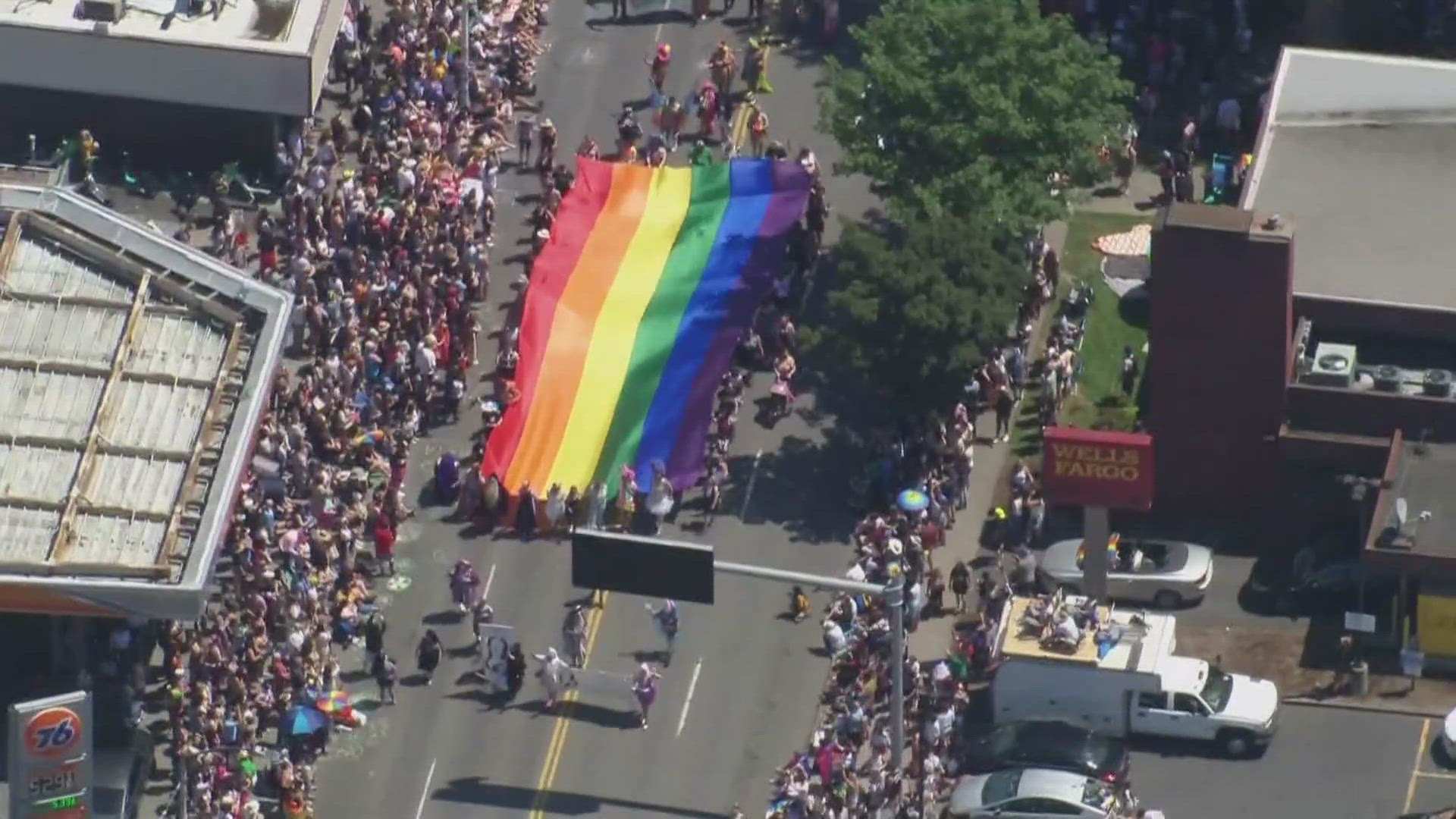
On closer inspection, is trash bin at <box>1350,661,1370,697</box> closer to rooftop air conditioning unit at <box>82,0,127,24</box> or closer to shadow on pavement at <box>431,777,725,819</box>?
shadow on pavement at <box>431,777,725,819</box>

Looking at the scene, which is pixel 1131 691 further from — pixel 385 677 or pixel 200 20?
pixel 200 20

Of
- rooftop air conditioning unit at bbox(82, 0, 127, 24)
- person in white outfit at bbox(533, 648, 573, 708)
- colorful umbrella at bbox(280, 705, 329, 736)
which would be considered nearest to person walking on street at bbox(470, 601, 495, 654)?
person in white outfit at bbox(533, 648, 573, 708)

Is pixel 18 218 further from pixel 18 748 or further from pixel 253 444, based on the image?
pixel 18 748

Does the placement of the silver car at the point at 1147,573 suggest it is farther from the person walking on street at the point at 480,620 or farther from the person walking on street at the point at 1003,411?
the person walking on street at the point at 480,620

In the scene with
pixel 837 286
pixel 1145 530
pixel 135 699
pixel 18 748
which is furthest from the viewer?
pixel 837 286

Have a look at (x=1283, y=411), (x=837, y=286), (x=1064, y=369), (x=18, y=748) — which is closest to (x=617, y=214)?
(x=837, y=286)

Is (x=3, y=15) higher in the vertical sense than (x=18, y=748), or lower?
higher
